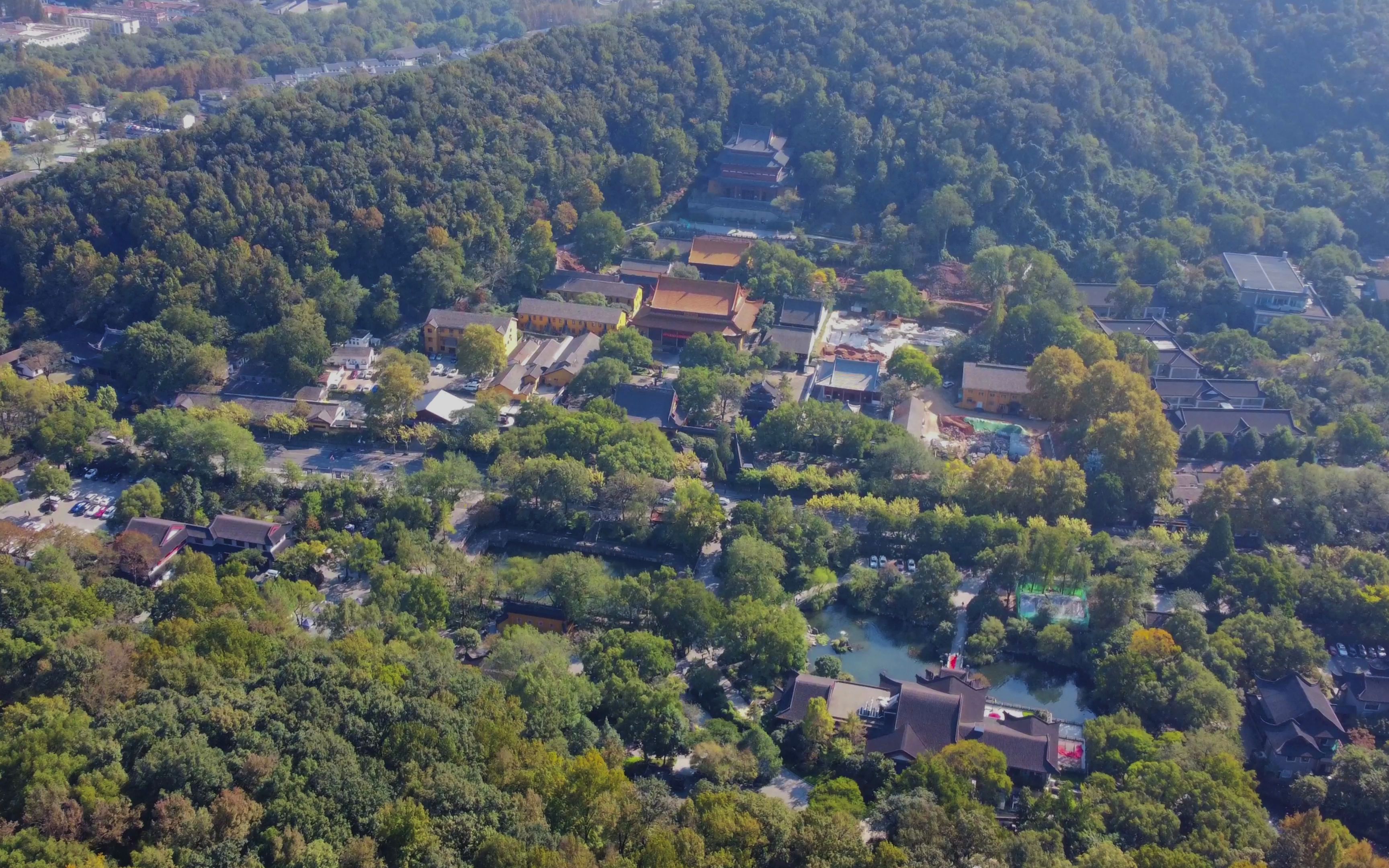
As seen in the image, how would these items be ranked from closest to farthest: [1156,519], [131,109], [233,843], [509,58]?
[233,843], [1156,519], [509,58], [131,109]

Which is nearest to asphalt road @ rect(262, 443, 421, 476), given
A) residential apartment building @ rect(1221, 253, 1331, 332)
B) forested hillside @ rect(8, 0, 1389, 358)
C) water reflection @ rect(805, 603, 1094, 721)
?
forested hillside @ rect(8, 0, 1389, 358)

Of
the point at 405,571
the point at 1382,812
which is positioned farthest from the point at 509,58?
the point at 1382,812

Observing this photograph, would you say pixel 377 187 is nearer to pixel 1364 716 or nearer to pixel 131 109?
pixel 131 109

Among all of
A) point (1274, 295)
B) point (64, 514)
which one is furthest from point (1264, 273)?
point (64, 514)

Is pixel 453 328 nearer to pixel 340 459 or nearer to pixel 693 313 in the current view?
pixel 340 459

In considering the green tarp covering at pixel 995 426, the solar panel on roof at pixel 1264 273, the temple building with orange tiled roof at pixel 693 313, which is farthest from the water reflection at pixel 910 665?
the solar panel on roof at pixel 1264 273

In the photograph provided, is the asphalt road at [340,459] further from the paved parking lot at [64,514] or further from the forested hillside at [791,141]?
the forested hillside at [791,141]

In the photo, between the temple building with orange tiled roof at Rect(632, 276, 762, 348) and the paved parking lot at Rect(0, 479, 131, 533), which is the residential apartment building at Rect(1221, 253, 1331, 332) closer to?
the temple building with orange tiled roof at Rect(632, 276, 762, 348)
